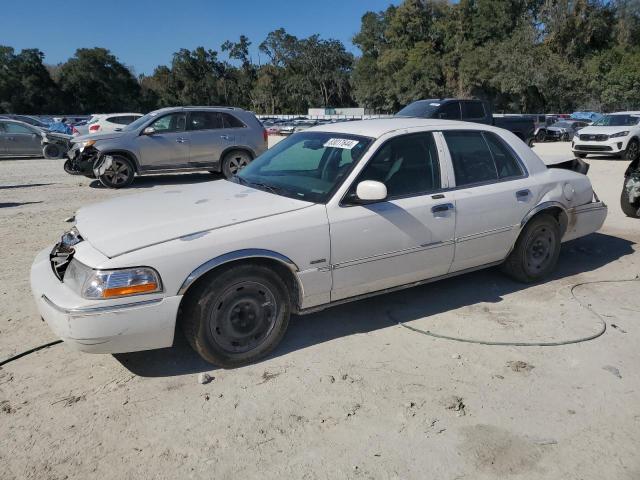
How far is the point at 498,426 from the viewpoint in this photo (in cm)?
311

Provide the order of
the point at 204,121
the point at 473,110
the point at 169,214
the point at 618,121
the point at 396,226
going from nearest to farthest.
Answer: the point at 169,214
the point at 396,226
the point at 204,121
the point at 473,110
the point at 618,121

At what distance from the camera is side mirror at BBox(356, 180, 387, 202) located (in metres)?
3.87

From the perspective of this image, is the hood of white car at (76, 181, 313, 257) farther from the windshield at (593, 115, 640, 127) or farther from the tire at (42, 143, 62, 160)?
the windshield at (593, 115, 640, 127)

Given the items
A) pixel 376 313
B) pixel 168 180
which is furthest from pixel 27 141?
pixel 376 313

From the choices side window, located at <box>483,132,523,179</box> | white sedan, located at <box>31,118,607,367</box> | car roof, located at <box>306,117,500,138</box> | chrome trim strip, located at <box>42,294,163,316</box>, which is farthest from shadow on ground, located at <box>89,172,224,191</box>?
chrome trim strip, located at <box>42,294,163,316</box>

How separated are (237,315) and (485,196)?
244cm

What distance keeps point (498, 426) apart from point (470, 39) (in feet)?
247

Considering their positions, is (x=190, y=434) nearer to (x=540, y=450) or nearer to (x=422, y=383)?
(x=422, y=383)

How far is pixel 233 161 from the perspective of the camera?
40.9ft

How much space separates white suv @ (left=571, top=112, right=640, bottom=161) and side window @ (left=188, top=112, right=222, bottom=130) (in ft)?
40.8

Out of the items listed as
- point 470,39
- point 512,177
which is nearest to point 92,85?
point 470,39

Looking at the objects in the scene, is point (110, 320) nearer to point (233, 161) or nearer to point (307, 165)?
point (307, 165)

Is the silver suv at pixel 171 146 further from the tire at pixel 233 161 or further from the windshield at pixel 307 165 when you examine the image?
the windshield at pixel 307 165

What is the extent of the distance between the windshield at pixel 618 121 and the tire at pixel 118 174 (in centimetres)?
1556
